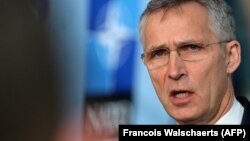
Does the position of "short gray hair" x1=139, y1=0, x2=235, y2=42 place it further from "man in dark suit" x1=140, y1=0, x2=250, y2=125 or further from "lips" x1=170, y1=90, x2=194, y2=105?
"lips" x1=170, y1=90, x2=194, y2=105

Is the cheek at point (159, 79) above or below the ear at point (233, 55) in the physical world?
below

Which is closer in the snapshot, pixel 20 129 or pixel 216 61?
pixel 216 61

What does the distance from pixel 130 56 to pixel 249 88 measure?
61 cm

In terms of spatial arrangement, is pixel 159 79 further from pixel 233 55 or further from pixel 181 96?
pixel 233 55

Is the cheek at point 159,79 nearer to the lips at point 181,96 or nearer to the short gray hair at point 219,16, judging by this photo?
the lips at point 181,96

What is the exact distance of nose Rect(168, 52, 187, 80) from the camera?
264 centimetres

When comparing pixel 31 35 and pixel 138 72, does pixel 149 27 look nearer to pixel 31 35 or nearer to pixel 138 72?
pixel 138 72

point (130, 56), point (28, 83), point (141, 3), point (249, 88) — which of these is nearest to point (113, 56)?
Result: point (130, 56)

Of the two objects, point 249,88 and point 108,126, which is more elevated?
point 249,88

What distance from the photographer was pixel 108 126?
2.76m

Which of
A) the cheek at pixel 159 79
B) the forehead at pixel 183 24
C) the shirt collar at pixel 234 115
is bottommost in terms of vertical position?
the shirt collar at pixel 234 115

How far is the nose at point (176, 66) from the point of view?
8.67 feet

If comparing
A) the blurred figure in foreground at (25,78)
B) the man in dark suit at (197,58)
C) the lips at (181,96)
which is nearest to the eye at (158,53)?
the man in dark suit at (197,58)

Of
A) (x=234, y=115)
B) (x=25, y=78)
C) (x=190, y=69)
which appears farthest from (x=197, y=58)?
(x=25, y=78)
